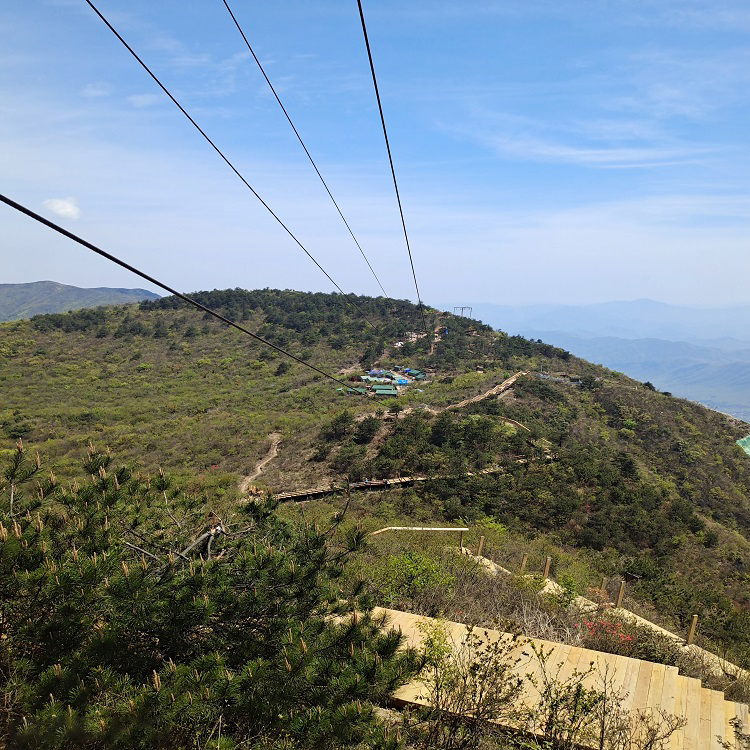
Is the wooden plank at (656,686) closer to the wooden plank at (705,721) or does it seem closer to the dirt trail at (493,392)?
the wooden plank at (705,721)

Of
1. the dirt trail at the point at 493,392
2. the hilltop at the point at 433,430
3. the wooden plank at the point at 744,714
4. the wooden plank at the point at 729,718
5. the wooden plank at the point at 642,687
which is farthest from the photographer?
the dirt trail at the point at 493,392

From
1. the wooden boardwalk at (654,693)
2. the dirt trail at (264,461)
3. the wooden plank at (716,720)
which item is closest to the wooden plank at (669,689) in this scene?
the wooden boardwalk at (654,693)

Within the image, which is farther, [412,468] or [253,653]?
[412,468]

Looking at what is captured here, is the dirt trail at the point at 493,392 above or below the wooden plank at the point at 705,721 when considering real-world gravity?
above

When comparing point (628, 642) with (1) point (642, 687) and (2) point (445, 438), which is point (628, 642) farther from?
(2) point (445, 438)

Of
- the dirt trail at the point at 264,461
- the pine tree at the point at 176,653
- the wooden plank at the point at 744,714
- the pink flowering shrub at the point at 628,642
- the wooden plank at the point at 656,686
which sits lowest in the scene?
the dirt trail at the point at 264,461

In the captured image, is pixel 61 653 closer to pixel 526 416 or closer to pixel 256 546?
pixel 256 546

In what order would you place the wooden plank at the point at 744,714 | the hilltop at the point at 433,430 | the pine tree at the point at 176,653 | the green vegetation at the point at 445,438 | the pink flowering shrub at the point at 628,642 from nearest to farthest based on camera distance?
the pine tree at the point at 176,653 → the wooden plank at the point at 744,714 → the pink flowering shrub at the point at 628,642 → the green vegetation at the point at 445,438 → the hilltop at the point at 433,430

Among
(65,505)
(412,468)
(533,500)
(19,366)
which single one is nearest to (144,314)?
(19,366)
